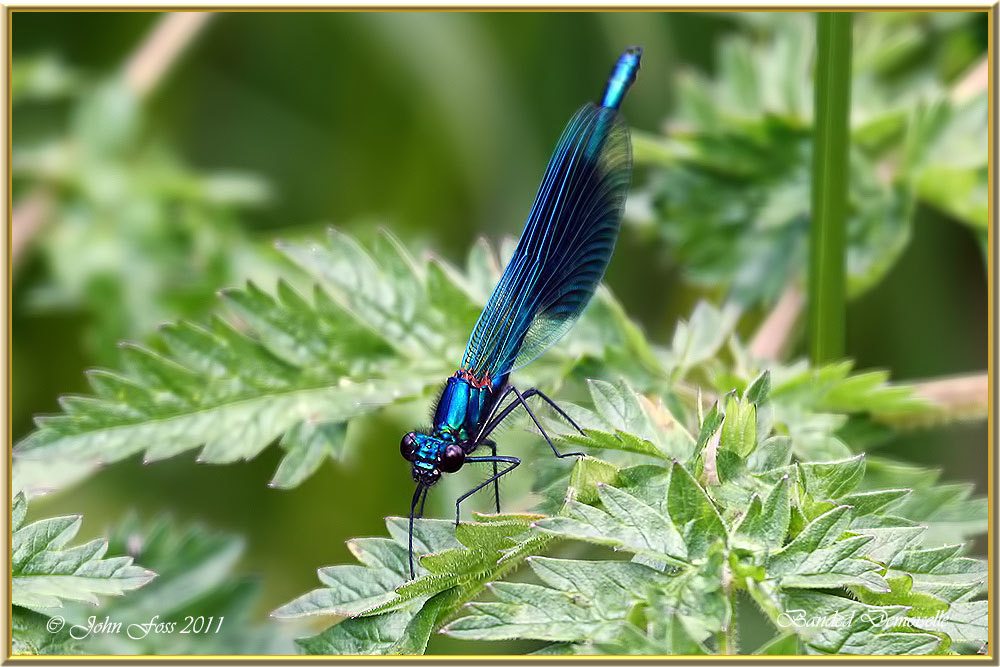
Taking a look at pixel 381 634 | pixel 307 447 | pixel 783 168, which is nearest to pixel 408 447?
pixel 307 447

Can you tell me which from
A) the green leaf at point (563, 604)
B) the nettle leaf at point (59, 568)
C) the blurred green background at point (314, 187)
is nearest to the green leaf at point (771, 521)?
the green leaf at point (563, 604)

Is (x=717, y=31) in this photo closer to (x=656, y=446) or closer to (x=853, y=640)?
(x=656, y=446)

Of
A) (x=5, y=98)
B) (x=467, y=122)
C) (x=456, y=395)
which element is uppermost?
(x=467, y=122)

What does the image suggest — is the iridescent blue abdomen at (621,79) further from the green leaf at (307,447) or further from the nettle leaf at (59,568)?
the nettle leaf at (59,568)

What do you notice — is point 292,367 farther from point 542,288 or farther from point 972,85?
point 972,85

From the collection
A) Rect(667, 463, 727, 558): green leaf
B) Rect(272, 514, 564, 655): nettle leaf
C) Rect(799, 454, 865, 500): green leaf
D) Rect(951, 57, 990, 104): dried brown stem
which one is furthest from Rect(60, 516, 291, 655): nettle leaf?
Rect(951, 57, 990, 104): dried brown stem

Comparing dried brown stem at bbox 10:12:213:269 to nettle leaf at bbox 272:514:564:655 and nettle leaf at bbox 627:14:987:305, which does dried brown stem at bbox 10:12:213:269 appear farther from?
nettle leaf at bbox 272:514:564:655

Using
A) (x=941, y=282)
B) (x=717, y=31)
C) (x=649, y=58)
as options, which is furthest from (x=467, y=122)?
(x=941, y=282)
